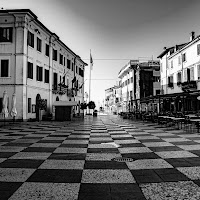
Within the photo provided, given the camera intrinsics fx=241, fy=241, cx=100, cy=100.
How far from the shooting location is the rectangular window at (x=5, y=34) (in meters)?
23.5

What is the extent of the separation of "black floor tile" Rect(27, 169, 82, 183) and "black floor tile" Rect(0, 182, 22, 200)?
0.34m

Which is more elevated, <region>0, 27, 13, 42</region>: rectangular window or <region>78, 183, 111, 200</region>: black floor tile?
<region>0, 27, 13, 42</region>: rectangular window

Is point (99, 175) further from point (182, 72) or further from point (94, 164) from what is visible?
point (182, 72)

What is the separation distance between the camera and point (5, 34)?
23656 millimetres

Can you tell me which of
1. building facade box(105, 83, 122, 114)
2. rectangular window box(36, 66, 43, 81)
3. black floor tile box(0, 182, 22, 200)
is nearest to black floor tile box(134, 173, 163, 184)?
black floor tile box(0, 182, 22, 200)

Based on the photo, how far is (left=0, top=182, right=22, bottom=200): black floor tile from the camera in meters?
3.78

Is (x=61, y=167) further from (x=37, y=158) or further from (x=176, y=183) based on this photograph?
(x=176, y=183)

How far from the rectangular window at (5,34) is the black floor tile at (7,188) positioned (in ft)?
71.2

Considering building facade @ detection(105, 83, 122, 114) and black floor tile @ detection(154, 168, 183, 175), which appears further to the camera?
building facade @ detection(105, 83, 122, 114)

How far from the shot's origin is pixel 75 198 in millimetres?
→ 3689

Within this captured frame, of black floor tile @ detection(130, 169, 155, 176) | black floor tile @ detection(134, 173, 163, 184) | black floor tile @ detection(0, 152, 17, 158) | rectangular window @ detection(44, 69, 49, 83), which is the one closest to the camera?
black floor tile @ detection(134, 173, 163, 184)

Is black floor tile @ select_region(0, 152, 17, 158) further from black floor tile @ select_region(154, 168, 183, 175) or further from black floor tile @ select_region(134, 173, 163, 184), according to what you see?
black floor tile @ select_region(154, 168, 183, 175)

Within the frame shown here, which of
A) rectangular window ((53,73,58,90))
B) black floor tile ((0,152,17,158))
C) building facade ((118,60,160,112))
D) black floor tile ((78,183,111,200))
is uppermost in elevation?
building facade ((118,60,160,112))

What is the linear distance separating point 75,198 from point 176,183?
6.25 feet
